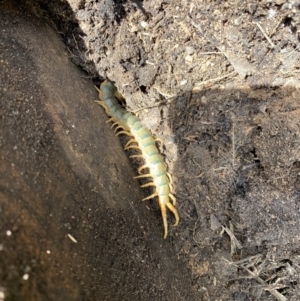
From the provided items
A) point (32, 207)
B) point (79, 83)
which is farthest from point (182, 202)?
point (32, 207)

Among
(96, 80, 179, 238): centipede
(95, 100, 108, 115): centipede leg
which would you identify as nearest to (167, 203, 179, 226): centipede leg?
(96, 80, 179, 238): centipede

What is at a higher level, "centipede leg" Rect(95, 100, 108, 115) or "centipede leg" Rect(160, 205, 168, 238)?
"centipede leg" Rect(95, 100, 108, 115)

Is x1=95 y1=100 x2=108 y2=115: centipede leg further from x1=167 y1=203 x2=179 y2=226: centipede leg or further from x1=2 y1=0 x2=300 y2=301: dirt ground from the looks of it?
x1=167 y1=203 x2=179 y2=226: centipede leg

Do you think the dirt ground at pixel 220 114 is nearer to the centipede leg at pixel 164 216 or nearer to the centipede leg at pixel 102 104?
the centipede leg at pixel 164 216

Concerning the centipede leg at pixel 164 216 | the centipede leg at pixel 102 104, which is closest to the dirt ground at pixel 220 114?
the centipede leg at pixel 164 216

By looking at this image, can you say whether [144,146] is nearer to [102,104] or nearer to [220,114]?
[102,104]
